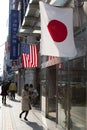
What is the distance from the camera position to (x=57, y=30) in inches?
439

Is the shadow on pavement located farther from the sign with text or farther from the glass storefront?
the sign with text

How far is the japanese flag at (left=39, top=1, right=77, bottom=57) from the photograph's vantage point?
10992 millimetres

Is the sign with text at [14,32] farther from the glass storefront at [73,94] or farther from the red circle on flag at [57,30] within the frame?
the red circle on flag at [57,30]

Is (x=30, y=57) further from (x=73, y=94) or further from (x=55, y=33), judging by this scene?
(x=55, y=33)

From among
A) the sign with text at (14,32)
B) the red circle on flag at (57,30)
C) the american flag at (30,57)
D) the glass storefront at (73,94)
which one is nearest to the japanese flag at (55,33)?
the red circle on flag at (57,30)

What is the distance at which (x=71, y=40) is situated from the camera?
442 inches

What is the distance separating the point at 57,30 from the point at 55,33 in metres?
0.10

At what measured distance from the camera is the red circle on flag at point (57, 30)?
1108 cm

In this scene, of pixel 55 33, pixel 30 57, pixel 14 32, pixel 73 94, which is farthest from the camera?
pixel 14 32

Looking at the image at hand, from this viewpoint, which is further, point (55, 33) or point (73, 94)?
point (73, 94)

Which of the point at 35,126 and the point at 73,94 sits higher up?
the point at 73,94

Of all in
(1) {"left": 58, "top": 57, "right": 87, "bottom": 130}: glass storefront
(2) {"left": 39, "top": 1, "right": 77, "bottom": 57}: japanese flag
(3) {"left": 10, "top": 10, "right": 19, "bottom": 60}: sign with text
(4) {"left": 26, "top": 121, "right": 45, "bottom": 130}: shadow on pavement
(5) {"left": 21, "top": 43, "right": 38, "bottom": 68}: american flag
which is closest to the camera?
(2) {"left": 39, "top": 1, "right": 77, "bottom": 57}: japanese flag

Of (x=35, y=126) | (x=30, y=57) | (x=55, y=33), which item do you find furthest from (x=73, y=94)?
(x=30, y=57)

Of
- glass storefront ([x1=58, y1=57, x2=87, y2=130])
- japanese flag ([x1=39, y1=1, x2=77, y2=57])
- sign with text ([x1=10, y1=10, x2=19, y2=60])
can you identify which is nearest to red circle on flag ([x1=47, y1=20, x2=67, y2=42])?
japanese flag ([x1=39, y1=1, x2=77, y2=57])
